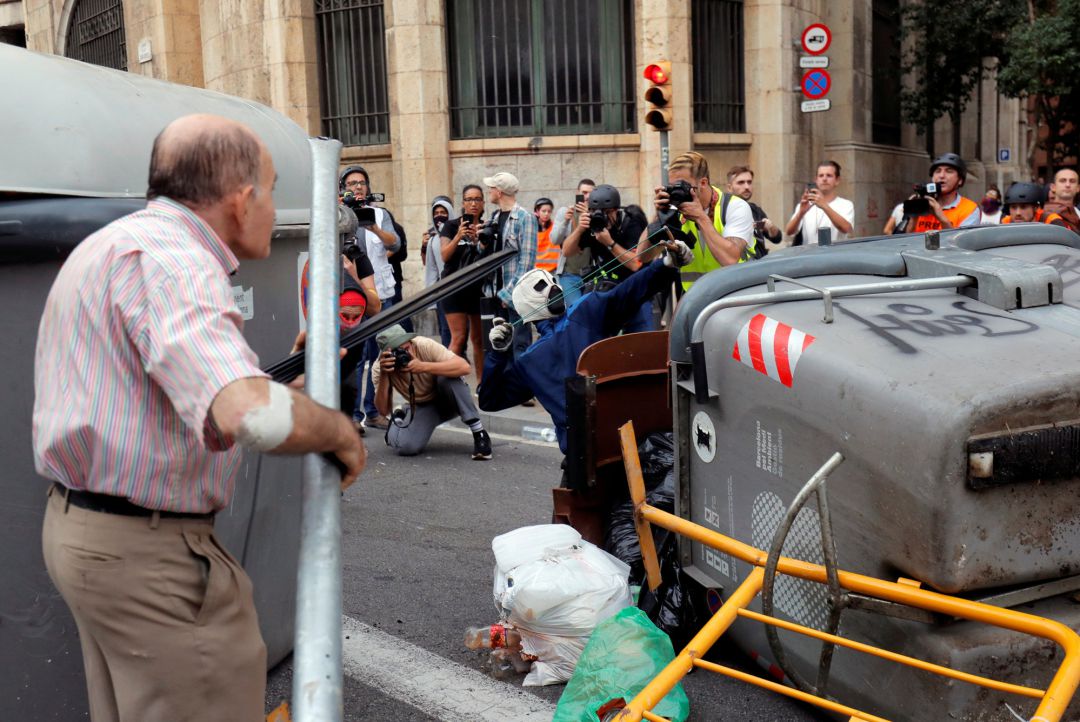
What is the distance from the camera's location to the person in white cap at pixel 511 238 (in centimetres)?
893

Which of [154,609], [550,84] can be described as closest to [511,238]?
[550,84]

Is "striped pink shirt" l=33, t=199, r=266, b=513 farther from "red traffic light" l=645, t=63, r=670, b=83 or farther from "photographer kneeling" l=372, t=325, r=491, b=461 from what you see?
"red traffic light" l=645, t=63, r=670, b=83

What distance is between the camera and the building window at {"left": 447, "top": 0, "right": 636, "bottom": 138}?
14.0 meters

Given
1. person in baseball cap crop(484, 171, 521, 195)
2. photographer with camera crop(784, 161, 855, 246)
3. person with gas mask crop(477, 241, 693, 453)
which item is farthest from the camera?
person in baseball cap crop(484, 171, 521, 195)

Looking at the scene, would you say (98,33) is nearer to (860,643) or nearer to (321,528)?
(860,643)

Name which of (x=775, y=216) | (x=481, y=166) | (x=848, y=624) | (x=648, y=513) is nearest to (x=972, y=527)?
(x=848, y=624)

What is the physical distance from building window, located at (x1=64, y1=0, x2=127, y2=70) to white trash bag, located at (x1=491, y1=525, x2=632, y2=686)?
1737 centimetres

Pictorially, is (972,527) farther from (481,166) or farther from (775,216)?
(775,216)

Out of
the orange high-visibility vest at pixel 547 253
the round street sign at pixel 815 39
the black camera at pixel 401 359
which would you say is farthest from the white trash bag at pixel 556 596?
the round street sign at pixel 815 39

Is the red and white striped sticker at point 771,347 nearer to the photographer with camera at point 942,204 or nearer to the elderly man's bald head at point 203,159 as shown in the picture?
the elderly man's bald head at point 203,159

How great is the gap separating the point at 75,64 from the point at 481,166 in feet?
36.5

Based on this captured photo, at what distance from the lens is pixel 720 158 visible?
14.7 meters

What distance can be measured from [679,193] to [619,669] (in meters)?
3.45

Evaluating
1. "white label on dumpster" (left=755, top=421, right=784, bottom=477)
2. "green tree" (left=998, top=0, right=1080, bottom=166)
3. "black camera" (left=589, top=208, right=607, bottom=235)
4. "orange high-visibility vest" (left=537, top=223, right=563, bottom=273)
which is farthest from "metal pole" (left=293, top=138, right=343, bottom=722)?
"green tree" (left=998, top=0, right=1080, bottom=166)
